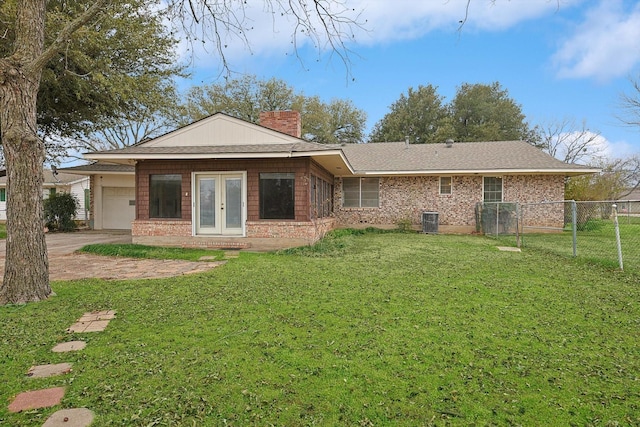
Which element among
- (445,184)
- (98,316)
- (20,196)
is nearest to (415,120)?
(445,184)

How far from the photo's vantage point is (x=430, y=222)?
14.2 m

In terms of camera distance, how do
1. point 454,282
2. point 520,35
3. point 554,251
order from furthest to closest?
point 520,35 < point 554,251 < point 454,282

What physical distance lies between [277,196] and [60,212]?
34.5 feet

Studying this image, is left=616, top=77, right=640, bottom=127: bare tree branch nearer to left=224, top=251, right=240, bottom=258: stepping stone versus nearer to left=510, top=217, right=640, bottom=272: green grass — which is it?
left=510, top=217, right=640, bottom=272: green grass

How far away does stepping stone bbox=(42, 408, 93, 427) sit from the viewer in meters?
2.04

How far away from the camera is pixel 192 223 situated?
32.8ft

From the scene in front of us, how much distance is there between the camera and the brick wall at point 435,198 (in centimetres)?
1420

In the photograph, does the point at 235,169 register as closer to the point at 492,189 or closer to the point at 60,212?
the point at 60,212

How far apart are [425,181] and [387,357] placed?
511 inches

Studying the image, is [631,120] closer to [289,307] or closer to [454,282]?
[454,282]

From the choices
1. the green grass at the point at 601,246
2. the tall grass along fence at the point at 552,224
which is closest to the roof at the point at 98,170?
the tall grass along fence at the point at 552,224

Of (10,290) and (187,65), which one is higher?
(187,65)

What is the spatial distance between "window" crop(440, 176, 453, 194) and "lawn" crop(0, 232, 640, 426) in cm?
949

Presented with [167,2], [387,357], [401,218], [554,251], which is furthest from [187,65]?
[401,218]
